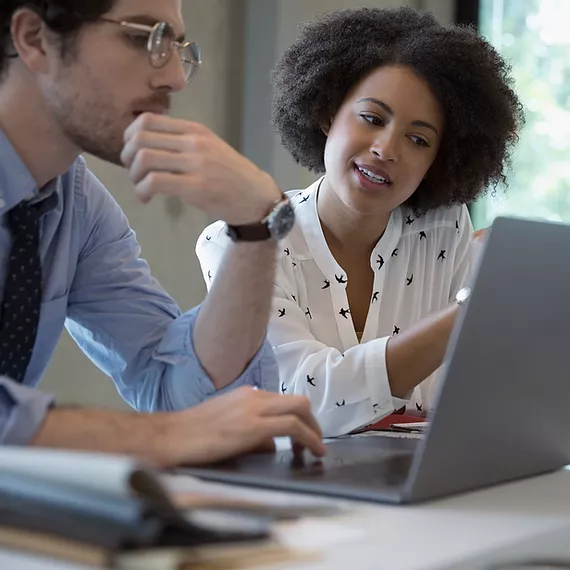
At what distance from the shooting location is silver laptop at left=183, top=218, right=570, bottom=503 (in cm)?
78

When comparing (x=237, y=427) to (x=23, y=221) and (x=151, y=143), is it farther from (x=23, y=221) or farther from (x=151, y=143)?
(x=23, y=221)

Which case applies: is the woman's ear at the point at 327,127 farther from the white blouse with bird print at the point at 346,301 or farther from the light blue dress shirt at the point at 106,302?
the light blue dress shirt at the point at 106,302

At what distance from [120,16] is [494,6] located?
10.2ft

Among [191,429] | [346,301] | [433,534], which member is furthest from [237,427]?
[346,301]

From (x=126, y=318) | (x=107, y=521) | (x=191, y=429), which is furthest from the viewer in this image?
(x=126, y=318)

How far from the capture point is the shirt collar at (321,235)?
1912mm

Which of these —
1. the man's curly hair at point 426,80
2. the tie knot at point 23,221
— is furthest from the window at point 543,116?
the tie knot at point 23,221

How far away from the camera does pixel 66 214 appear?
4.50ft

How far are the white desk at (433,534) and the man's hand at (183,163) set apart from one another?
0.39 m

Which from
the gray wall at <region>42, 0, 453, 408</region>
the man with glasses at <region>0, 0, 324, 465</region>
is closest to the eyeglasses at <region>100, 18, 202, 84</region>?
the man with glasses at <region>0, 0, 324, 465</region>

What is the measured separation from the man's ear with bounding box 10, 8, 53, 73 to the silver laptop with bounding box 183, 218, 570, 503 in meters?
0.62

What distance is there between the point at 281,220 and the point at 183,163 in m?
0.20

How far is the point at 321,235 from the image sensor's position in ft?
6.32

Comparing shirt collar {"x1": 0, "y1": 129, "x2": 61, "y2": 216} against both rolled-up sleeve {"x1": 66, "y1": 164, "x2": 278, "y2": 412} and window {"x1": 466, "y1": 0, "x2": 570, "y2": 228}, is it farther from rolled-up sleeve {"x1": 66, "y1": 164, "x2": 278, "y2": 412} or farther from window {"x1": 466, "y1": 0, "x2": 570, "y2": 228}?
window {"x1": 466, "y1": 0, "x2": 570, "y2": 228}
